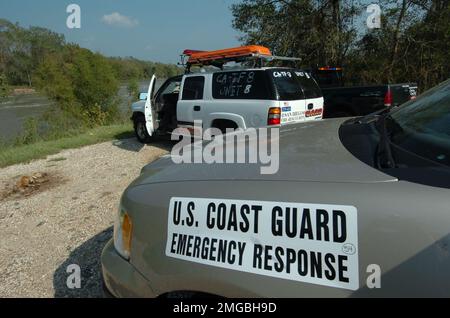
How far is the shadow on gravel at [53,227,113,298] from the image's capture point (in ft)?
9.43

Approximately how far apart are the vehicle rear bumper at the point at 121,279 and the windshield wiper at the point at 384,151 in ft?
3.88

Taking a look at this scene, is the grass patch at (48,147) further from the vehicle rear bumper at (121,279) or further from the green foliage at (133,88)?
the green foliage at (133,88)

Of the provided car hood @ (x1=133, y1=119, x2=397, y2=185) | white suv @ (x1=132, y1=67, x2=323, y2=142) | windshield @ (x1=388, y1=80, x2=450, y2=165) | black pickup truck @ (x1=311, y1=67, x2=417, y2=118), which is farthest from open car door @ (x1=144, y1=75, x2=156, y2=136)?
windshield @ (x1=388, y1=80, x2=450, y2=165)

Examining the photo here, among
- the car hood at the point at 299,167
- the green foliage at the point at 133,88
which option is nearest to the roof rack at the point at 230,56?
the car hood at the point at 299,167

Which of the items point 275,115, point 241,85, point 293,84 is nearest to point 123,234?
point 275,115

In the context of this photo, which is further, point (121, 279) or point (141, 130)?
point (141, 130)

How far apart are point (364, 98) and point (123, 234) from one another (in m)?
7.39

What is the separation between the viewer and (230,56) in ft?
22.4

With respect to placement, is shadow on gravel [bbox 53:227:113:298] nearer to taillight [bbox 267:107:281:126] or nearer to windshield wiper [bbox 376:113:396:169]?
windshield wiper [bbox 376:113:396:169]

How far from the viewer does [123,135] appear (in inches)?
397

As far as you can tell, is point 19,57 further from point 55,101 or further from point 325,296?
point 325,296

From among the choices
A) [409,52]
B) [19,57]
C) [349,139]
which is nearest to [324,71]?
[409,52]

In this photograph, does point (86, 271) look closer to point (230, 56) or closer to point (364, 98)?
point (230, 56)

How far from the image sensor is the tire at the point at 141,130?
866 cm
